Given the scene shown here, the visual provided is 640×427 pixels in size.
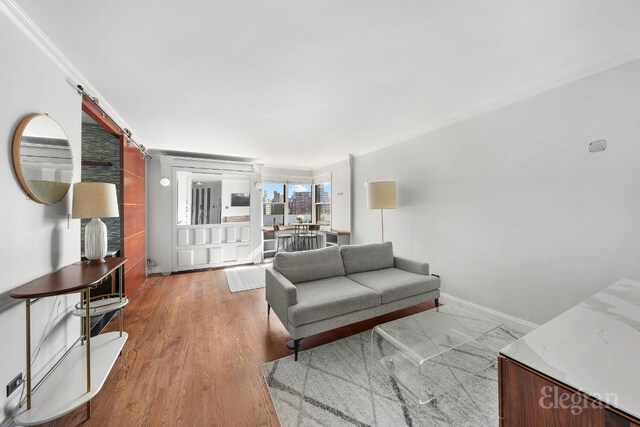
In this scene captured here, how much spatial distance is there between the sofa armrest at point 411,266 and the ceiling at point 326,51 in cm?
191

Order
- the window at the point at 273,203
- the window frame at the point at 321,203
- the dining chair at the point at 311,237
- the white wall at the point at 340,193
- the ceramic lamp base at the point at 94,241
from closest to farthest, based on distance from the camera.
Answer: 1. the ceramic lamp base at the point at 94,241
2. the white wall at the point at 340,193
3. the dining chair at the point at 311,237
4. the window frame at the point at 321,203
5. the window at the point at 273,203

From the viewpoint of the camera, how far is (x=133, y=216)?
11.9 ft

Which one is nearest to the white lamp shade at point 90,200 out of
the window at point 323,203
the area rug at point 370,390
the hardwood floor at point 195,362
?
the hardwood floor at point 195,362

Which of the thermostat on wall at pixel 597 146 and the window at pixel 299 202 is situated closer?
the thermostat on wall at pixel 597 146

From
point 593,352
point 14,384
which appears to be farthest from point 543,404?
point 14,384

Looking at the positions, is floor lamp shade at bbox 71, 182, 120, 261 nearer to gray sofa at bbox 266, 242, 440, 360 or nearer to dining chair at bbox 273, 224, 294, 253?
gray sofa at bbox 266, 242, 440, 360

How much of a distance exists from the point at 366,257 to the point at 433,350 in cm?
152

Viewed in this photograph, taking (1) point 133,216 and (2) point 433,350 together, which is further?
(1) point 133,216

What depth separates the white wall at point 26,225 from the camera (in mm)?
1396

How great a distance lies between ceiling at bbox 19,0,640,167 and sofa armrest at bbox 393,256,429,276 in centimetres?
191

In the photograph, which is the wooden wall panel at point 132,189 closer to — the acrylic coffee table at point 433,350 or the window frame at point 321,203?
the acrylic coffee table at point 433,350

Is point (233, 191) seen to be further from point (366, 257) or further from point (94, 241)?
point (366, 257)

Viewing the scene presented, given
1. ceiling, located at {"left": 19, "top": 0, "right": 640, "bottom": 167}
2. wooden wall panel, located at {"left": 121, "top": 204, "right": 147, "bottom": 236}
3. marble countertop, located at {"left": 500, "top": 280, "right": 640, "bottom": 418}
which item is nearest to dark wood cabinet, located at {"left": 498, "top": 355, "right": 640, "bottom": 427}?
marble countertop, located at {"left": 500, "top": 280, "right": 640, "bottom": 418}

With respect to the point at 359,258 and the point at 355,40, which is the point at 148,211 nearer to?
the point at 359,258
